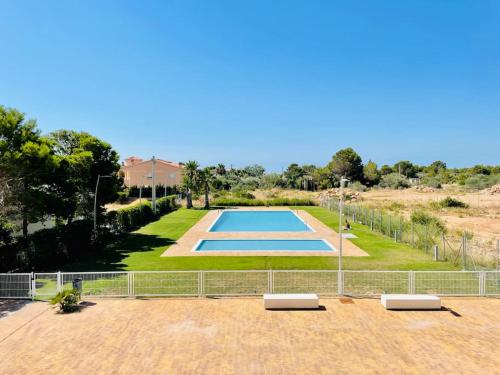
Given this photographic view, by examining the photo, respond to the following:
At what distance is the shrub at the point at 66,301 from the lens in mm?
12281

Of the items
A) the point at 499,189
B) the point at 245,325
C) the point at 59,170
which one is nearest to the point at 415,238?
the point at 245,325

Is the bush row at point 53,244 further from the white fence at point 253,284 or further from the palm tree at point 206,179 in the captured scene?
the palm tree at point 206,179

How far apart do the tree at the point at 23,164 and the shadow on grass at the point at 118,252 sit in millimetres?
3586

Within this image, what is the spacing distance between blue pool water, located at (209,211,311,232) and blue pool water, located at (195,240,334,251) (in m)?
5.35

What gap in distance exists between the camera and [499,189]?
62750 millimetres

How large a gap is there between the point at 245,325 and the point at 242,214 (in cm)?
3519

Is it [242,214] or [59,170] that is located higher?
[59,170]

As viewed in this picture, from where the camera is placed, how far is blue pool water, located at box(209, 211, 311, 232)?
113 feet

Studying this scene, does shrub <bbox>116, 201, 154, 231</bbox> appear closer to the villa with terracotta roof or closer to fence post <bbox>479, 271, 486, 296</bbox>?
fence post <bbox>479, 271, 486, 296</bbox>

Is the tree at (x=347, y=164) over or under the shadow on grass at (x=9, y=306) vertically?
over

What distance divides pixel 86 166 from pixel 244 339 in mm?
18543

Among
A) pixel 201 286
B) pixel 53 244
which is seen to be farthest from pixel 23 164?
pixel 201 286

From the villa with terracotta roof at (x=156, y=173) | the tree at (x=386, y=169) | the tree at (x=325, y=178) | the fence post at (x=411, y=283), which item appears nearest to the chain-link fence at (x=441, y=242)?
the fence post at (x=411, y=283)

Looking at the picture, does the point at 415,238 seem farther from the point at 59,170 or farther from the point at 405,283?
the point at 59,170
